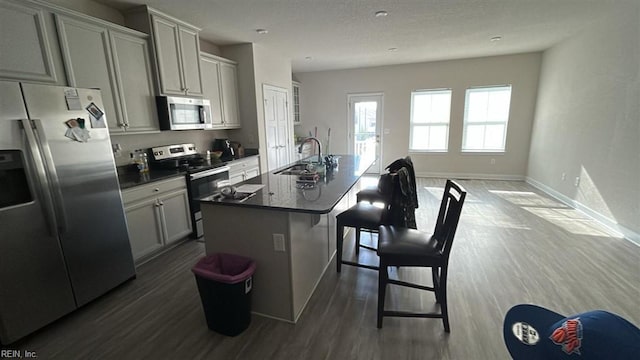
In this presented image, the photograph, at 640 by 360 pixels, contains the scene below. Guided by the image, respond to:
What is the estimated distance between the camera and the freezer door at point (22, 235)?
5.65ft

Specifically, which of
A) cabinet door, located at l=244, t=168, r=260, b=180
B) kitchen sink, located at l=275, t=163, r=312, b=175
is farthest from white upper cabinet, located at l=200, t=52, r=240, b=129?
kitchen sink, located at l=275, t=163, r=312, b=175

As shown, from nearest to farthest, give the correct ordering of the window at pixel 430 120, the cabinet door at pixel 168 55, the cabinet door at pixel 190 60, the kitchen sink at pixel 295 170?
the kitchen sink at pixel 295 170
the cabinet door at pixel 168 55
the cabinet door at pixel 190 60
the window at pixel 430 120

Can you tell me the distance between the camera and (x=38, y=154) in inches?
72.1

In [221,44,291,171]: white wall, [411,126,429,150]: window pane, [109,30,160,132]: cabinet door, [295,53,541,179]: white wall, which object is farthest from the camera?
[411,126,429,150]: window pane

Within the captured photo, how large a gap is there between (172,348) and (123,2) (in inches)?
128

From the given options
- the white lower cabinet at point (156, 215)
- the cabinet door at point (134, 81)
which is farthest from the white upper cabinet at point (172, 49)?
the white lower cabinet at point (156, 215)

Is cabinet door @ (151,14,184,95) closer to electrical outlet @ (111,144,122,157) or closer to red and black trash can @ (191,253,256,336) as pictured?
electrical outlet @ (111,144,122,157)

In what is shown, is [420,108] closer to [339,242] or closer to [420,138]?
[420,138]

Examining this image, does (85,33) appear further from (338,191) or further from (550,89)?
(550,89)

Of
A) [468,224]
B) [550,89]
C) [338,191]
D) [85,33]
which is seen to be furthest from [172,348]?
[550,89]

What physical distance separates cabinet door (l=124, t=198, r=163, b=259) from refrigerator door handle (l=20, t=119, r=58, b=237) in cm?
64

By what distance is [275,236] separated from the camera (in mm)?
1913

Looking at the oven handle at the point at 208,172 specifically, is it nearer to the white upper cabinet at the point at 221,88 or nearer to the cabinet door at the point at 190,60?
the white upper cabinet at the point at 221,88

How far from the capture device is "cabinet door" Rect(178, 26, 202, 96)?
11.3ft
